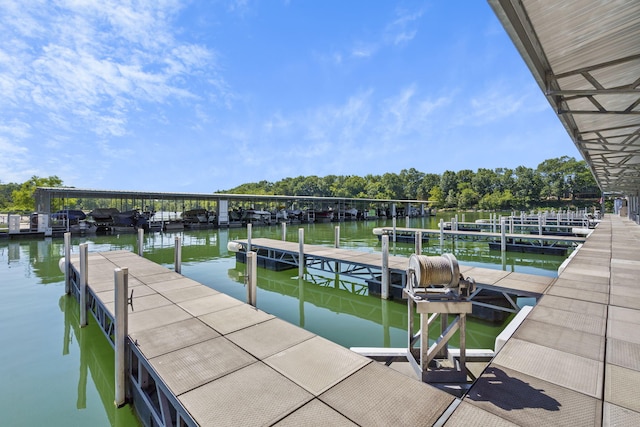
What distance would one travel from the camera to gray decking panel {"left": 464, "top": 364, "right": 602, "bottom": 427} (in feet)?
6.61

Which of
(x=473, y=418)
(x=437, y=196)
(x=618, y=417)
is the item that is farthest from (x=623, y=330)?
(x=437, y=196)

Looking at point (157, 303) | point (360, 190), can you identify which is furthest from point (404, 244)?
point (360, 190)

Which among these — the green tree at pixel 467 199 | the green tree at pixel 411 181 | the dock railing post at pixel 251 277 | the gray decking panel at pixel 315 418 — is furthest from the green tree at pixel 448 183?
the gray decking panel at pixel 315 418

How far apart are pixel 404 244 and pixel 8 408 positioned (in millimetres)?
16343

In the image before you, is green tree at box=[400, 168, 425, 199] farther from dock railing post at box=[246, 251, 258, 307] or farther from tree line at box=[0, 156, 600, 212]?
dock railing post at box=[246, 251, 258, 307]

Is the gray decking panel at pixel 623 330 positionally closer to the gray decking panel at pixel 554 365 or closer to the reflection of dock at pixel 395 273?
the gray decking panel at pixel 554 365

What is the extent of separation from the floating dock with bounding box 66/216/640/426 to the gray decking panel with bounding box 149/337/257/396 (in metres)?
0.01

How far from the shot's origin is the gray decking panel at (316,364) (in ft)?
8.57

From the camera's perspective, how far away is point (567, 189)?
6097cm

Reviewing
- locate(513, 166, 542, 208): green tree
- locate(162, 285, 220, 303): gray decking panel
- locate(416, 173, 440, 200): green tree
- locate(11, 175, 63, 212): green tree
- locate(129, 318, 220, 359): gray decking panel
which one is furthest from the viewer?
locate(416, 173, 440, 200): green tree

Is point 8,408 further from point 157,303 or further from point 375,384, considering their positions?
point 375,384

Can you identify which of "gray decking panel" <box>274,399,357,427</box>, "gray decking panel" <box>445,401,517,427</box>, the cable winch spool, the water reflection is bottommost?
the water reflection

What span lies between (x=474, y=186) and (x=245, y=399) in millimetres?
76758

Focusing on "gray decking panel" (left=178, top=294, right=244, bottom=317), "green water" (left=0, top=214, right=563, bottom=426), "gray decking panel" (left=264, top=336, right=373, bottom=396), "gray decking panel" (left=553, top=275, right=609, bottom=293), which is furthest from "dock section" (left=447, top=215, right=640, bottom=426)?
"gray decking panel" (left=178, top=294, right=244, bottom=317)
